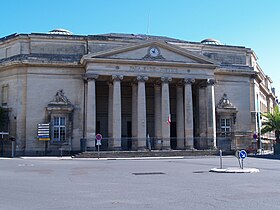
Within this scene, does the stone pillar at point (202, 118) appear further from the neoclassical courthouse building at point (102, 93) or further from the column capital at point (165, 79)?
the column capital at point (165, 79)

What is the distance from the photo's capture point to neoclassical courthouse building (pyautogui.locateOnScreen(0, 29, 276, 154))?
41.7 meters

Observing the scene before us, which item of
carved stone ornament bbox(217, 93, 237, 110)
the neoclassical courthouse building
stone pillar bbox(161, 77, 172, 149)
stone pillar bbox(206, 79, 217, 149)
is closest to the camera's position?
the neoclassical courthouse building

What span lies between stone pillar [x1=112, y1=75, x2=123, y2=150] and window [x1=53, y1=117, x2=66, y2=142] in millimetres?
6357

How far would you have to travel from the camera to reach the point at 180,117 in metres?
45.5

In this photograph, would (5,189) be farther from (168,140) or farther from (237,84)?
(237,84)

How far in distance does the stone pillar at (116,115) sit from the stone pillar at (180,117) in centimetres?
818

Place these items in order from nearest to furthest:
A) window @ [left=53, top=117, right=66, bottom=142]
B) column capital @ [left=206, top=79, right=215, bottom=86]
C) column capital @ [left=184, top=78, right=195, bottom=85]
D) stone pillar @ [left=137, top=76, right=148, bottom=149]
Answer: stone pillar @ [left=137, top=76, right=148, bottom=149]
window @ [left=53, top=117, right=66, bottom=142]
column capital @ [left=184, top=78, right=195, bottom=85]
column capital @ [left=206, top=79, right=215, bottom=86]

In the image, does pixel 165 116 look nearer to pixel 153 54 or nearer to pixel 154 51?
pixel 153 54

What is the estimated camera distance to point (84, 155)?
3794 centimetres

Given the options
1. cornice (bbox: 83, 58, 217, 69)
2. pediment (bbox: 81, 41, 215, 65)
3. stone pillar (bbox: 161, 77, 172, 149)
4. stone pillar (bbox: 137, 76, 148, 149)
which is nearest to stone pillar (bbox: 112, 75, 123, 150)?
cornice (bbox: 83, 58, 217, 69)

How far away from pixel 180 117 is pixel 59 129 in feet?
48.8

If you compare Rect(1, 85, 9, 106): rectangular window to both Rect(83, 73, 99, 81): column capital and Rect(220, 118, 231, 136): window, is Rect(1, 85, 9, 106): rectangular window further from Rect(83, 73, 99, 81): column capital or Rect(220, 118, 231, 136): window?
Rect(220, 118, 231, 136): window

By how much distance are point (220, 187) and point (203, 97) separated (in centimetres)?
3320

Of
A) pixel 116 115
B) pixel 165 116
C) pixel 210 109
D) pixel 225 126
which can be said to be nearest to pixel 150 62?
pixel 165 116
